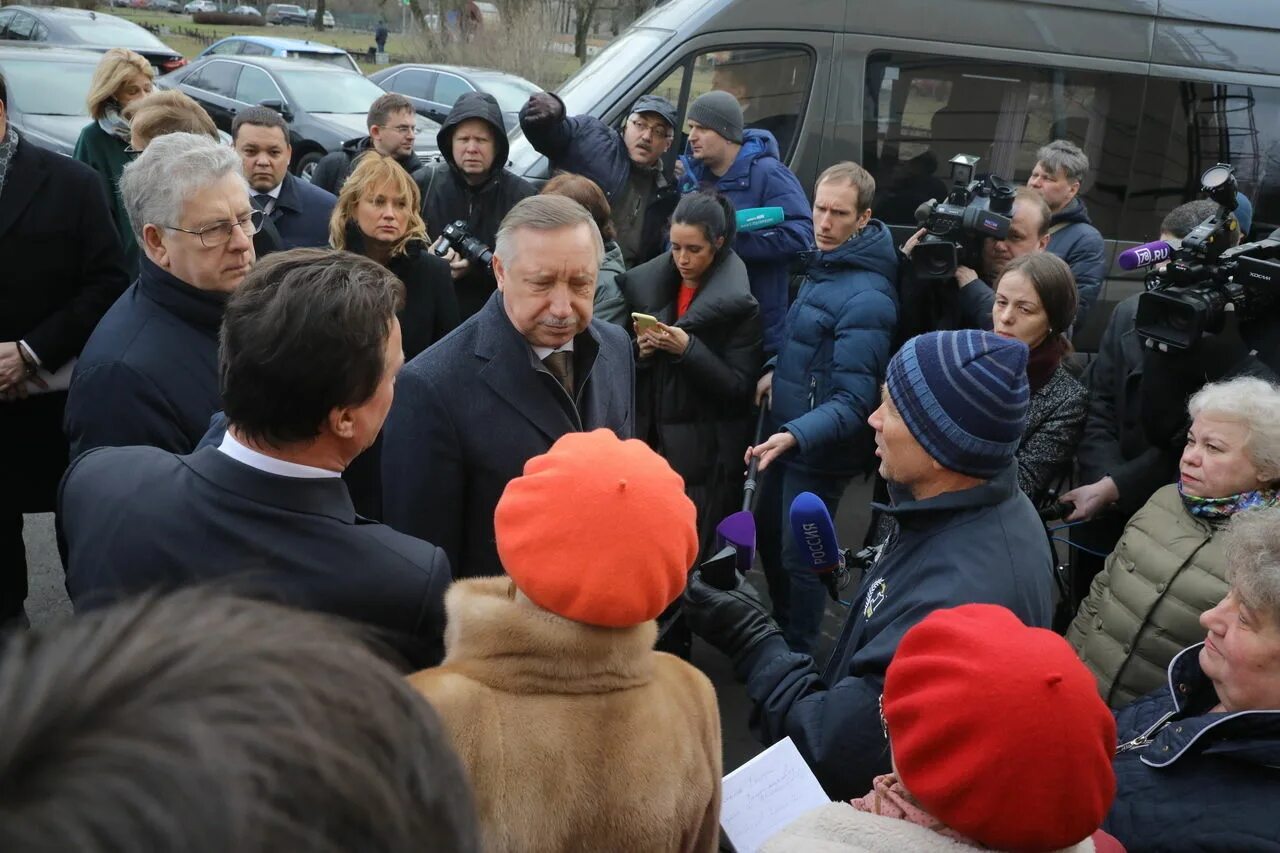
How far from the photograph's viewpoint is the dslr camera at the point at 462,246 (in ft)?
14.4

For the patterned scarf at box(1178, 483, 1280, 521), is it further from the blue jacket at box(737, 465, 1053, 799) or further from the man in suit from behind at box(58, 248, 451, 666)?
the man in suit from behind at box(58, 248, 451, 666)

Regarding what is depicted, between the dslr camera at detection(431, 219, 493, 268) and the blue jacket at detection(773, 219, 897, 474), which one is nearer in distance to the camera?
the blue jacket at detection(773, 219, 897, 474)

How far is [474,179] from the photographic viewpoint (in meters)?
5.05

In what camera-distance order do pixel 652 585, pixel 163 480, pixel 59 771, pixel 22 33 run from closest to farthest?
pixel 59 771
pixel 652 585
pixel 163 480
pixel 22 33

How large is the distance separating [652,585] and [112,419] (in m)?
1.55

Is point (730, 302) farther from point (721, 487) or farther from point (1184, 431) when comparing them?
point (1184, 431)

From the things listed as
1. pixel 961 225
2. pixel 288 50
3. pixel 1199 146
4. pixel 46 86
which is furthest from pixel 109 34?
pixel 961 225

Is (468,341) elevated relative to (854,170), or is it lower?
lower

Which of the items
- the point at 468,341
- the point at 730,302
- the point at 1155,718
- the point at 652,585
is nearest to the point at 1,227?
the point at 468,341

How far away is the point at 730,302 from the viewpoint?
13.7 feet

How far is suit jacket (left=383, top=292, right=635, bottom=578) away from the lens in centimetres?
262

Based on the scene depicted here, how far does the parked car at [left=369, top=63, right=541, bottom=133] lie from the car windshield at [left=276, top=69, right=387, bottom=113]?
2.22 feet

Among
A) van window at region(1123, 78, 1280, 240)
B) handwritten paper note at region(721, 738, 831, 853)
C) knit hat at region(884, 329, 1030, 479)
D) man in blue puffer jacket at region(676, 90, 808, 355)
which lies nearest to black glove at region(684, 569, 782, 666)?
handwritten paper note at region(721, 738, 831, 853)

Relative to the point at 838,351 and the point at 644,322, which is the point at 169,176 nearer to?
the point at 644,322
